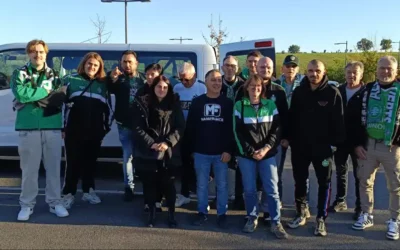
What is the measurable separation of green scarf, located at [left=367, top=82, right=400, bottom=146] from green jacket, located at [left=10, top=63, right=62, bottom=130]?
355cm

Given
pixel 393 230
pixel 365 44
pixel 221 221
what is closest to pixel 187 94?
pixel 221 221

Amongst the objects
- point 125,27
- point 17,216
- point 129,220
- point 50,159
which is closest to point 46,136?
point 50,159

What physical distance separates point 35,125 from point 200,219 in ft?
7.18

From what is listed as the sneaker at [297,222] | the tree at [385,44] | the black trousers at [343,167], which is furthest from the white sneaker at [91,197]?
the tree at [385,44]

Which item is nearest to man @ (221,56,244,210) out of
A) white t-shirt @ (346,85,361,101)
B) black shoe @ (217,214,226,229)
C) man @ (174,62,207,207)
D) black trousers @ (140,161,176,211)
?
man @ (174,62,207,207)

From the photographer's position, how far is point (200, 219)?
4891 mm

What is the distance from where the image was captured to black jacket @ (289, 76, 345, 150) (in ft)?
14.4

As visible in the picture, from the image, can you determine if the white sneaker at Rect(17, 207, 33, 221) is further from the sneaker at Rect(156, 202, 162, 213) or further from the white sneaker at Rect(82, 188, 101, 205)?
the sneaker at Rect(156, 202, 162, 213)

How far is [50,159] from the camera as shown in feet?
16.4

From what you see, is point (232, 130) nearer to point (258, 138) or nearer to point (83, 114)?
point (258, 138)

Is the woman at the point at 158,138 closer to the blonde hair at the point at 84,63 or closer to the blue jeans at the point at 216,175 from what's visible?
the blue jeans at the point at 216,175

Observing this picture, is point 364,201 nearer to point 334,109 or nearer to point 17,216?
point 334,109

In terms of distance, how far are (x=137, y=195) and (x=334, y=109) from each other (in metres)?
3.09

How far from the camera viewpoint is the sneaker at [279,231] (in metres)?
4.43
